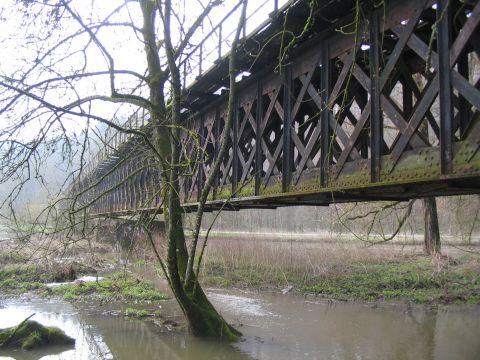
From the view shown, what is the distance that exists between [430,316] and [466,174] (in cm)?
790

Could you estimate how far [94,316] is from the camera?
35.7 ft

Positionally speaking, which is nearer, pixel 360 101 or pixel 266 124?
pixel 360 101

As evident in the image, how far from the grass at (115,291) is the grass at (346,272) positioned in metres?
3.29

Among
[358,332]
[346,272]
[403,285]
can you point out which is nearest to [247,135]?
[358,332]

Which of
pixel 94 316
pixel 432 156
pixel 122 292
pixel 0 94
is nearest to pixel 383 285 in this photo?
pixel 122 292

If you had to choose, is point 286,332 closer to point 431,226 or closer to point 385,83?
point 385,83

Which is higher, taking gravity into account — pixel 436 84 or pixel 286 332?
pixel 436 84

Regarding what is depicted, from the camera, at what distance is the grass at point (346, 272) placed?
572 inches

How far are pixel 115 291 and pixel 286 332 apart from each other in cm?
496

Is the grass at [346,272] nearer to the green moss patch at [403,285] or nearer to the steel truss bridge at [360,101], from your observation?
the green moss patch at [403,285]

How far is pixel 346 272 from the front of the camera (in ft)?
59.4

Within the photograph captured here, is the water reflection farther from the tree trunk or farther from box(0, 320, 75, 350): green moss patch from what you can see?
the tree trunk

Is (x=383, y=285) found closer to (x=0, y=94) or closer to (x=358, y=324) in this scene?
(x=358, y=324)

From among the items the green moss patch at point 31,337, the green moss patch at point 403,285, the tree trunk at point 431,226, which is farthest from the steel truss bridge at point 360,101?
the tree trunk at point 431,226
